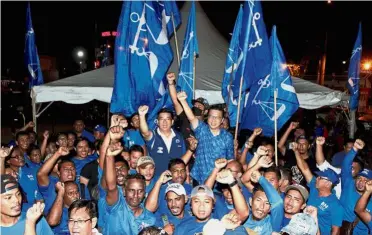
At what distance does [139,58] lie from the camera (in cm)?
662

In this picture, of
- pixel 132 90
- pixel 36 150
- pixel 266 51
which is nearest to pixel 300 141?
pixel 266 51

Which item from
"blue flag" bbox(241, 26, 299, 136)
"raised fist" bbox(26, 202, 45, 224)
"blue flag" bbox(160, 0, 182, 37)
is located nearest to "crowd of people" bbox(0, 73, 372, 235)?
"raised fist" bbox(26, 202, 45, 224)

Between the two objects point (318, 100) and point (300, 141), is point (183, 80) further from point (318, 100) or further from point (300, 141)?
point (318, 100)

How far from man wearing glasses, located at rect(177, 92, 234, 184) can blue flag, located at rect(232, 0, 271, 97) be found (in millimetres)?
1544

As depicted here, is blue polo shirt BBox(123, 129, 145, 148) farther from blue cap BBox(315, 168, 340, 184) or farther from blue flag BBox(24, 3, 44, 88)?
blue flag BBox(24, 3, 44, 88)

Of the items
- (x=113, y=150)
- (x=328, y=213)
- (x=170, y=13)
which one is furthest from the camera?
(x=170, y=13)

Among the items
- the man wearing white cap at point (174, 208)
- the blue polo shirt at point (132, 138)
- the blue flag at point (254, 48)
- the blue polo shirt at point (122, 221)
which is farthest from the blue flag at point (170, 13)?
the blue polo shirt at point (122, 221)

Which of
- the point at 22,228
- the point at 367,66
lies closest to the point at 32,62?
the point at 22,228

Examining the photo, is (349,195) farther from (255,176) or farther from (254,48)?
(254,48)

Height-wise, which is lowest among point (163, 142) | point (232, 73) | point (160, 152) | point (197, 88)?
point (160, 152)

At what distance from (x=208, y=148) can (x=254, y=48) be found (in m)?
2.09

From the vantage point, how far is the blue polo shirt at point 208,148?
215 inches

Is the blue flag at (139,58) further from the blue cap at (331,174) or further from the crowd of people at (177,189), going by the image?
the blue cap at (331,174)

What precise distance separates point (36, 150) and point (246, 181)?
3.38m
